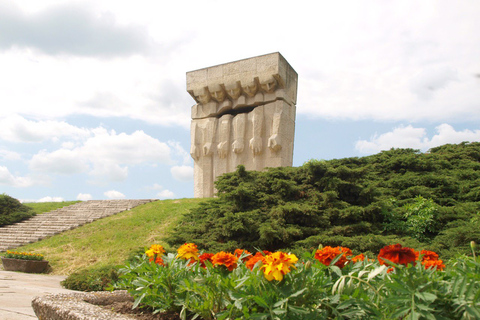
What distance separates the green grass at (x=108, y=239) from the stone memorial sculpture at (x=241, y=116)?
2601mm

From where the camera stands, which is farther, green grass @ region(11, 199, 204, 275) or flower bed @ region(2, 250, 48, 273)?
green grass @ region(11, 199, 204, 275)

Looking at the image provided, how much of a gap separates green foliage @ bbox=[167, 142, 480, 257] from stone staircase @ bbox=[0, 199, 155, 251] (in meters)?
7.47

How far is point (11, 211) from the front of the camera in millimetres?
15516

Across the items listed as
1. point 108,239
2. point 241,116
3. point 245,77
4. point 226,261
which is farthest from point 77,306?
point 245,77

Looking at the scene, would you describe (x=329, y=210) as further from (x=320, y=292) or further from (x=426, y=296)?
(x=426, y=296)

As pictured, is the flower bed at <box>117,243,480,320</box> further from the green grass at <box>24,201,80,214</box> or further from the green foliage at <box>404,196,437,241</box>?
the green grass at <box>24,201,80,214</box>

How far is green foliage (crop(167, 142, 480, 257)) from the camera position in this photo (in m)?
6.28

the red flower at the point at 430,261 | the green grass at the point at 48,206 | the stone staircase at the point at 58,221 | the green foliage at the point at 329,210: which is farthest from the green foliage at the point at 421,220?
the green grass at the point at 48,206

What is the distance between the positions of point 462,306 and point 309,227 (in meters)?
4.77

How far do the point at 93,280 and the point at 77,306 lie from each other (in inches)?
134

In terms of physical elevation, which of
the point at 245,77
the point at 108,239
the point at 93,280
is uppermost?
the point at 245,77

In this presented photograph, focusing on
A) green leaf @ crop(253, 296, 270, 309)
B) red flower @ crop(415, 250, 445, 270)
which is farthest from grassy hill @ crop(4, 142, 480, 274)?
green leaf @ crop(253, 296, 270, 309)

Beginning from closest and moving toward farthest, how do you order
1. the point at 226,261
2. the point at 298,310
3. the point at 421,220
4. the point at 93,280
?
1. the point at 298,310
2. the point at 226,261
3. the point at 93,280
4. the point at 421,220

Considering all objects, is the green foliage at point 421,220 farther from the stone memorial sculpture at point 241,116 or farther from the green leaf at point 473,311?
the stone memorial sculpture at point 241,116
